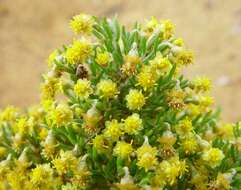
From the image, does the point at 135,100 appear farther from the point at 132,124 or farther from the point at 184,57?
the point at 184,57

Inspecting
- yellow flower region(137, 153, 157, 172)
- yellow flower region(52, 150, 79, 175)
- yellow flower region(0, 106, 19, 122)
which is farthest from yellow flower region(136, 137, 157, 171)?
yellow flower region(0, 106, 19, 122)

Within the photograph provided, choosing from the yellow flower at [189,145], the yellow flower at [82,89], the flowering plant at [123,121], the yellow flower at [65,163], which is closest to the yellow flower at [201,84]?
the flowering plant at [123,121]

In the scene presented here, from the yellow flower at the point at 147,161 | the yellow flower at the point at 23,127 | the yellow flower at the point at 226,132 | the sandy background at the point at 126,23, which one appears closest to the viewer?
the yellow flower at the point at 147,161

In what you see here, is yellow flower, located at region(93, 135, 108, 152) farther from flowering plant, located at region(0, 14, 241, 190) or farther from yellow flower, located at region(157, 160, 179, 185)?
yellow flower, located at region(157, 160, 179, 185)

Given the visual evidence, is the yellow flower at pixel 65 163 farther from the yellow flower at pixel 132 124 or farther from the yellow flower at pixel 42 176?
the yellow flower at pixel 132 124

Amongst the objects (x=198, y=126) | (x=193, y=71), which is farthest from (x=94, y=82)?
(x=193, y=71)

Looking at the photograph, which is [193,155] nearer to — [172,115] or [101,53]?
[172,115]
